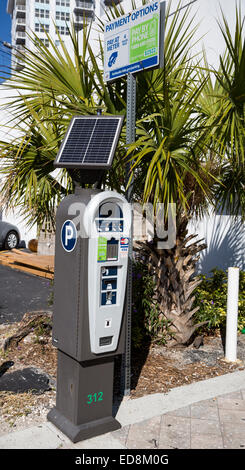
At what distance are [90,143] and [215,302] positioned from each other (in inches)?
138

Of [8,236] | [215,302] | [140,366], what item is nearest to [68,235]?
[140,366]

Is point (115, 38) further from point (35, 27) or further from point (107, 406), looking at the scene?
point (35, 27)

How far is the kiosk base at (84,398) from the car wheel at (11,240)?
1087 cm

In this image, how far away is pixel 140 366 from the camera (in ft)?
15.6

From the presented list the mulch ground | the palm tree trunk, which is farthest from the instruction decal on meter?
the palm tree trunk

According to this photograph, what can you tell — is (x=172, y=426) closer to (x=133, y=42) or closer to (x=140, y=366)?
(x=140, y=366)

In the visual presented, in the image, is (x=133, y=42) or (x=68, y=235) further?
(x=133, y=42)

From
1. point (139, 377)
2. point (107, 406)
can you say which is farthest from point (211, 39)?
point (107, 406)

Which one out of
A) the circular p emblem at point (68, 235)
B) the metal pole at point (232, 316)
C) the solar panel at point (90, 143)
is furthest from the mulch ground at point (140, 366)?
the solar panel at point (90, 143)

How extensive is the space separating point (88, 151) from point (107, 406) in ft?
6.50

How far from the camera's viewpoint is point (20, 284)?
942 centimetres

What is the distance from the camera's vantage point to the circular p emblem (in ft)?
10.5

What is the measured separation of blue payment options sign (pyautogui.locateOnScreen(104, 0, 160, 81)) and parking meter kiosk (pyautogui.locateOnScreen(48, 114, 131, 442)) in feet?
4.45

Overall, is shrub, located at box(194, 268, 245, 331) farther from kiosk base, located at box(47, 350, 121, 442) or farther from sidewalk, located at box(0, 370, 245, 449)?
kiosk base, located at box(47, 350, 121, 442)
